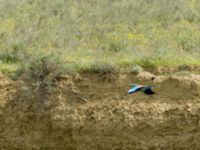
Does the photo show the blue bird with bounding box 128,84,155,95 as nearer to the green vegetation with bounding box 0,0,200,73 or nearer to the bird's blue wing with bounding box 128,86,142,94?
the bird's blue wing with bounding box 128,86,142,94

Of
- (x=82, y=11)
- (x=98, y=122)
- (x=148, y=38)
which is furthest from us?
(x=82, y=11)

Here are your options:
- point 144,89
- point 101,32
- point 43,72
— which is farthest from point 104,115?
point 101,32

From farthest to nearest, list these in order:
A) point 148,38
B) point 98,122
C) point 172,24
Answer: point 172,24 → point 148,38 → point 98,122

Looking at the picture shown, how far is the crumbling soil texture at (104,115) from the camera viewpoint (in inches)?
285

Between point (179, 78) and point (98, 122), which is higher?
point (179, 78)

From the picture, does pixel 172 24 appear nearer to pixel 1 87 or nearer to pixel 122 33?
pixel 122 33

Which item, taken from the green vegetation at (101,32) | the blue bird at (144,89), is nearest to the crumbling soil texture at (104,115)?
the blue bird at (144,89)

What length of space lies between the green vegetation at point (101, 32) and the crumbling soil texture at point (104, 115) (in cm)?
42

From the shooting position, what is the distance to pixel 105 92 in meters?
7.44

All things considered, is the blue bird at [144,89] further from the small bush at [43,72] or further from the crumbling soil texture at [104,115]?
the small bush at [43,72]

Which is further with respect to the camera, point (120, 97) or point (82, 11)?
point (82, 11)

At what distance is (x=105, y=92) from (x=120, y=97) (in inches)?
9.0

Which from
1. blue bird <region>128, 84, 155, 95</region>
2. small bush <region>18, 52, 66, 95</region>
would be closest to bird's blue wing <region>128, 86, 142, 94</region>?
blue bird <region>128, 84, 155, 95</region>

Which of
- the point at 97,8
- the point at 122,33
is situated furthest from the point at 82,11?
the point at 122,33
